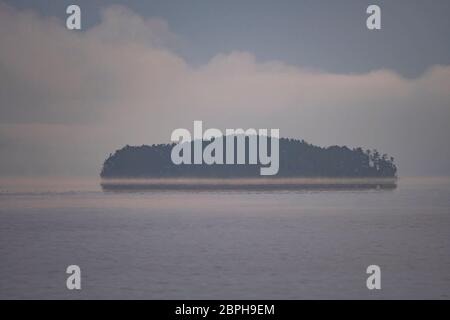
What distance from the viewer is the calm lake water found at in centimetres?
2650

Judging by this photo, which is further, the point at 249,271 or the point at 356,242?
the point at 356,242

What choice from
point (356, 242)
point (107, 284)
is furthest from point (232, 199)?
point (107, 284)

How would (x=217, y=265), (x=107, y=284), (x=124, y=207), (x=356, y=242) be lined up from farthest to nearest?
(x=124, y=207)
(x=356, y=242)
(x=217, y=265)
(x=107, y=284)

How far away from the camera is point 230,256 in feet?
126

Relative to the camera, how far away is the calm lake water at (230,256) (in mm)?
26500

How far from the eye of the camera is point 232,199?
11050 centimetres

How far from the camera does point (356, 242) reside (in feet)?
151
